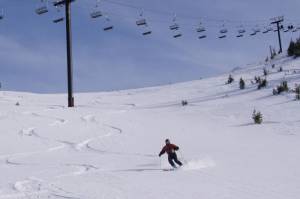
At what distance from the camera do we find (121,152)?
1396cm

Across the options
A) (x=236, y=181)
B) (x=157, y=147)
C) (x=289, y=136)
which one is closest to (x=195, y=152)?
(x=157, y=147)

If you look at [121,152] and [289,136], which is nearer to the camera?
[121,152]

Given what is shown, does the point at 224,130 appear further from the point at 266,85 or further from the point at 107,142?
the point at 266,85

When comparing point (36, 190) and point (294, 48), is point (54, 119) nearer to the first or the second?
point (36, 190)

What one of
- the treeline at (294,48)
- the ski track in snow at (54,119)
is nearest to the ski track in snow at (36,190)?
the ski track in snow at (54,119)

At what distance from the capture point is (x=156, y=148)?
47.5 feet

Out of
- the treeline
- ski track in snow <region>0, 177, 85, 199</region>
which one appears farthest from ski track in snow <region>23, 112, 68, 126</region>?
the treeline

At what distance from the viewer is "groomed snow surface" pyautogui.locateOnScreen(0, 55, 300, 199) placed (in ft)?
28.8

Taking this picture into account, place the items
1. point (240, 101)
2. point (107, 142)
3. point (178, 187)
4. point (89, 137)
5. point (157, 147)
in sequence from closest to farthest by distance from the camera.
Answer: point (178, 187)
point (157, 147)
point (107, 142)
point (89, 137)
point (240, 101)

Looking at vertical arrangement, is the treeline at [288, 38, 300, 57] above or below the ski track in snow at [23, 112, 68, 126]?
above

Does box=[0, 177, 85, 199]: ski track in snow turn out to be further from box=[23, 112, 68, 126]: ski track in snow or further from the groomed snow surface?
box=[23, 112, 68, 126]: ski track in snow

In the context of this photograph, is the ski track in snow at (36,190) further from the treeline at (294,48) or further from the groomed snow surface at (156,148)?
the treeline at (294,48)

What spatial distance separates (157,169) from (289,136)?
5176 millimetres

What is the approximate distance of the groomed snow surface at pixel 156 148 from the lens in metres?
8.79
